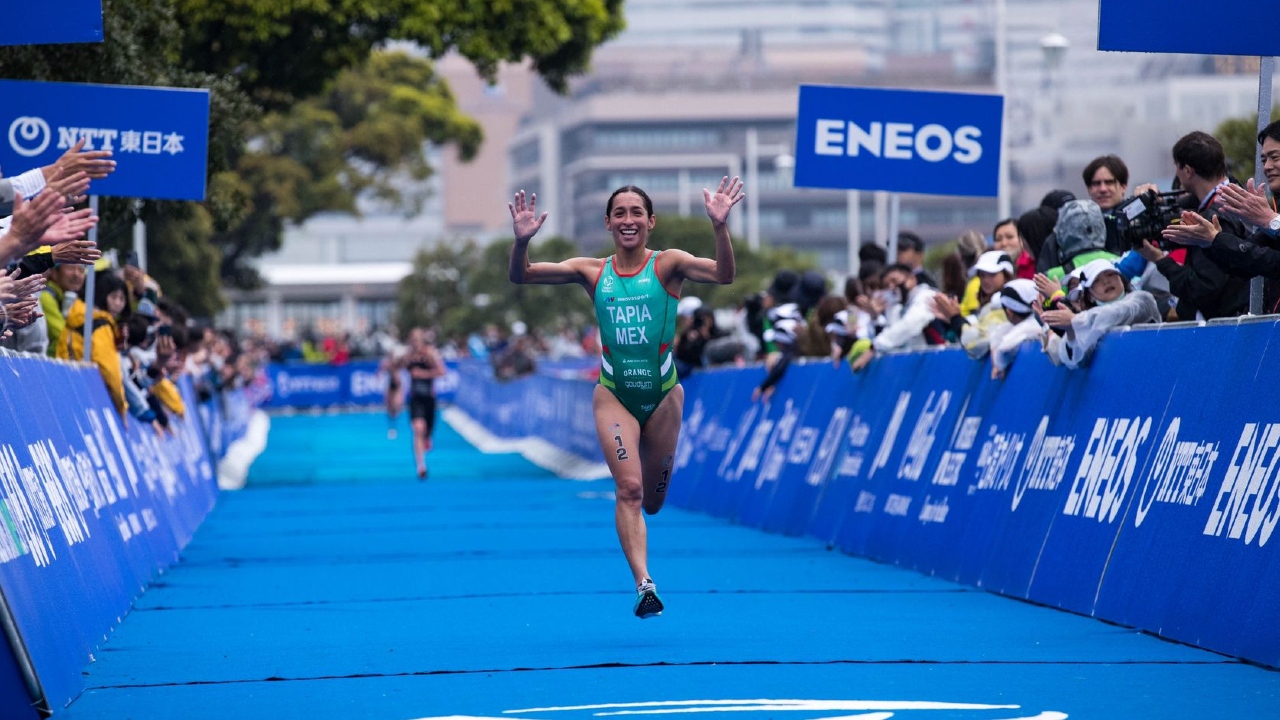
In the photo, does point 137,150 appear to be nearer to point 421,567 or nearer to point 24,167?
point 24,167

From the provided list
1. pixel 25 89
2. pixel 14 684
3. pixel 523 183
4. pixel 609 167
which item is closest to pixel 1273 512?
pixel 14 684

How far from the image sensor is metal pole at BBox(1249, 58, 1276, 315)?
30.6ft

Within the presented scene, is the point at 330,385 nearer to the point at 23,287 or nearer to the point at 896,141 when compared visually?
the point at 896,141

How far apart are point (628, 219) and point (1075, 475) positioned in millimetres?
2574

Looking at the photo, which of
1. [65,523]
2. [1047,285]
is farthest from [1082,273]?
[65,523]

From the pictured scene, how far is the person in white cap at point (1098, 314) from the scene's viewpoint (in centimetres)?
1055

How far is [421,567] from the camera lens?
46.5ft

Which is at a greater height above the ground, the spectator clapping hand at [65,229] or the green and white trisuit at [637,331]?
the spectator clapping hand at [65,229]

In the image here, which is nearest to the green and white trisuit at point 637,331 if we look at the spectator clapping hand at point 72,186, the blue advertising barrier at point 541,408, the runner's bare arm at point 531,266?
the runner's bare arm at point 531,266

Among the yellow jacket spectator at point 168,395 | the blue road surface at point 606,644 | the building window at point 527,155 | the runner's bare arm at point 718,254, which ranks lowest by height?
the blue road surface at point 606,644

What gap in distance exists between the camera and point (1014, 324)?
12219 mm

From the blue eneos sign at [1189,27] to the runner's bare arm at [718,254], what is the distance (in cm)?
188

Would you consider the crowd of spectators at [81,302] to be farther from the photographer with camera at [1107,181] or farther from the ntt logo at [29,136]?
the photographer with camera at [1107,181]

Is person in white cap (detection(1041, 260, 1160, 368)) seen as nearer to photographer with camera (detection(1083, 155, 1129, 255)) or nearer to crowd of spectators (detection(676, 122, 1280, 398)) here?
crowd of spectators (detection(676, 122, 1280, 398))
